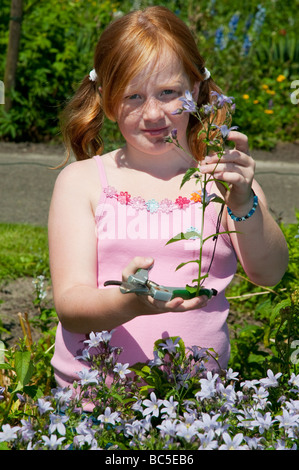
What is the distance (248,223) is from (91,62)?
480 cm

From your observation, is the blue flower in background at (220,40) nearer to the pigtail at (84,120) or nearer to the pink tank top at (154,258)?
the pigtail at (84,120)

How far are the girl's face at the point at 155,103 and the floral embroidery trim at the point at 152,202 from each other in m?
0.17

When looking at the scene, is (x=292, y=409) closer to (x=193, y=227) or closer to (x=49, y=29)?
(x=193, y=227)

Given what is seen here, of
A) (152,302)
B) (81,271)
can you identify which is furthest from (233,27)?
(152,302)

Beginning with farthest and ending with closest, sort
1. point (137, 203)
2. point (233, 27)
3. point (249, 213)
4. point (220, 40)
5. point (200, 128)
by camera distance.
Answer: point (233, 27), point (220, 40), point (200, 128), point (137, 203), point (249, 213)

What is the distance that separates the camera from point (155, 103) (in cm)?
228

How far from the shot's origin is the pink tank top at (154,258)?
2.33m

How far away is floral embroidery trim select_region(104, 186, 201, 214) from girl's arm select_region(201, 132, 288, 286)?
0.14 metres

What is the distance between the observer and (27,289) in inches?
163

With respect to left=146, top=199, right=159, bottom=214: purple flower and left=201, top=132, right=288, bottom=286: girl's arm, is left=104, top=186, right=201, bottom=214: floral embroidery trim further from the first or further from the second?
left=201, top=132, right=288, bottom=286: girl's arm

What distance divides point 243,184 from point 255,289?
1.84 metres

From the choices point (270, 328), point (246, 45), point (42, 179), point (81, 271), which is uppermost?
point (81, 271)

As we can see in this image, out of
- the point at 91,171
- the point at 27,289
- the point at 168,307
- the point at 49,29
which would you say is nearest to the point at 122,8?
the point at 49,29

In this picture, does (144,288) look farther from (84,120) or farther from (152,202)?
Result: (84,120)
